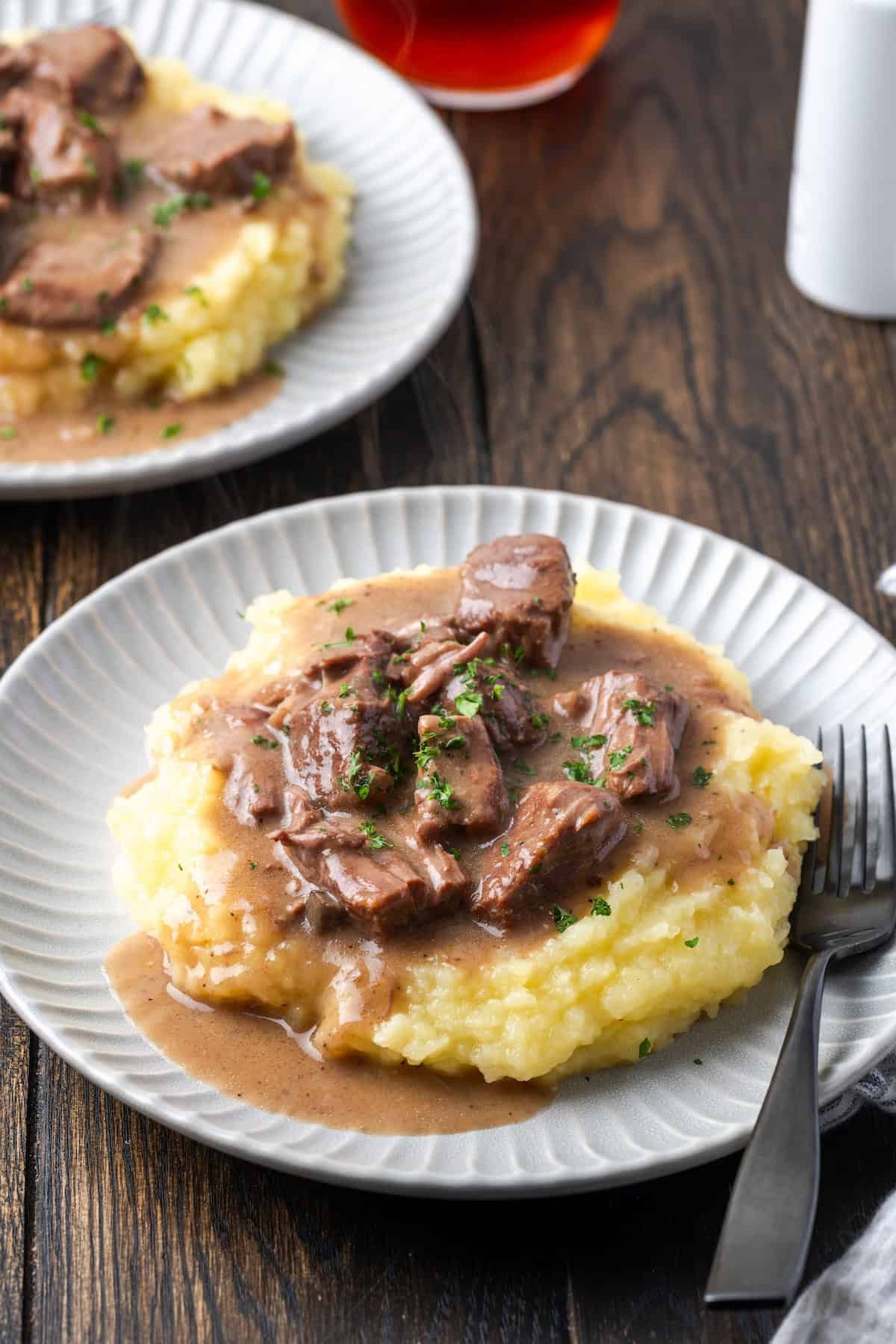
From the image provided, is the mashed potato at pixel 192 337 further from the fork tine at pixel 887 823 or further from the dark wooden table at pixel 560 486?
the fork tine at pixel 887 823

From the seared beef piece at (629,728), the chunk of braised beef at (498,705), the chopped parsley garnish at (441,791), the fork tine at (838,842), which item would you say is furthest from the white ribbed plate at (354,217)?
the fork tine at (838,842)

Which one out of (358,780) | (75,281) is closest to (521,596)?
(358,780)

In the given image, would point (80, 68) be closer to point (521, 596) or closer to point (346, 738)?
point (521, 596)

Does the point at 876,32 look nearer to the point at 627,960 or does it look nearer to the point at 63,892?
the point at 627,960

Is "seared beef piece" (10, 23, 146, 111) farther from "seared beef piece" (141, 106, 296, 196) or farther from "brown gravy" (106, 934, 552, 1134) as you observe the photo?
"brown gravy" (106, 934, 552, 1134)

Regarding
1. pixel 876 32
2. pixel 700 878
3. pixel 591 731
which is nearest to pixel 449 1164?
pixel 700 878

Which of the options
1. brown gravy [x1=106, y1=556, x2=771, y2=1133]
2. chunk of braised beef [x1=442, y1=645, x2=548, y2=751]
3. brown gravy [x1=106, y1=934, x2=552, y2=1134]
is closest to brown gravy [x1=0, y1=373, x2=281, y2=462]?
brown gravy [x1=106, y1=556, x2=771, y2=1133]

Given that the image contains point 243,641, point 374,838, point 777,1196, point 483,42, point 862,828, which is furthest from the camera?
point 483,42
